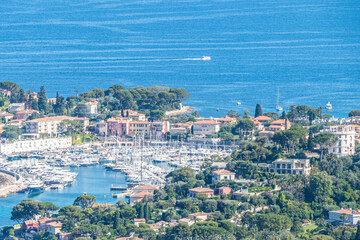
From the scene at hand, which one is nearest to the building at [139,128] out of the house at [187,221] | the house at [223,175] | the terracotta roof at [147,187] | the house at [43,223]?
the terracotta roof at [147,187]

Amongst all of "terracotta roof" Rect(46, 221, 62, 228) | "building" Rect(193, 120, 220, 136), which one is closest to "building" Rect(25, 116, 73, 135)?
"building" Rect(193, 120, 220, 136)

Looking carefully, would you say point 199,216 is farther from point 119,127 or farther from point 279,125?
point 119,127

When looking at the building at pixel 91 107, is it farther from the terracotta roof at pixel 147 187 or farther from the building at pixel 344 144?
the building at pixel 344 144

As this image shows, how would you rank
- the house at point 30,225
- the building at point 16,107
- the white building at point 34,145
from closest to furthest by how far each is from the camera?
the house at point 30,225 → the white building at point 34,145 → the building at point 16,107

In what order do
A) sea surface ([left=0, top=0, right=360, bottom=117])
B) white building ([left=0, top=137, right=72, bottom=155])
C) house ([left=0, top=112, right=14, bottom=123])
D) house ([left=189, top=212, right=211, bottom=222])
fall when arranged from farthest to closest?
1. sea surface ([left=0, top=0, right=360, bottom=117])
2. house ([left=0, top=112, right=14, bottom=123])
3. white building ([left=0, top=137, right=72, bottom=155])
4. house ([left=189, top=212, right=211, bottom=222])

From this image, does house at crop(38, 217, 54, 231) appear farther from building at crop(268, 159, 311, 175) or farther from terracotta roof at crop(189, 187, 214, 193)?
building at crop(268, 159, 311, 175)

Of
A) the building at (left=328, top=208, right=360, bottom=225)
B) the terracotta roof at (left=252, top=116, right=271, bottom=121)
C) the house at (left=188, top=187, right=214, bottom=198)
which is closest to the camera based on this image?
the building at (left=328, top=208, right=360, bottom=225)

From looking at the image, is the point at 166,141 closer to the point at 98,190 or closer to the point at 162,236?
the point at 98,190
